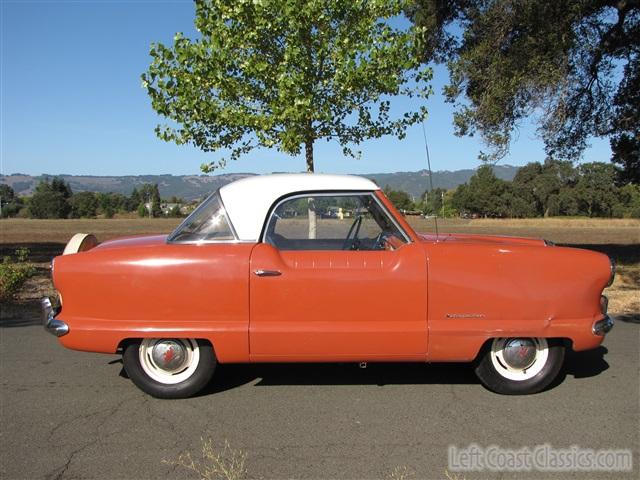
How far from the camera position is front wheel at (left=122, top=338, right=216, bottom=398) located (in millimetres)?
3656

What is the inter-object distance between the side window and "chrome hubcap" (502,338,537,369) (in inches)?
41.9

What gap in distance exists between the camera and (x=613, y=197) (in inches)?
3095

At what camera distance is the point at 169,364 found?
368 centimetres

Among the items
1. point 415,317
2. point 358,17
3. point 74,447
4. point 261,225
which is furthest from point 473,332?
point 358,17

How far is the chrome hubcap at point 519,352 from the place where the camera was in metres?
3.73

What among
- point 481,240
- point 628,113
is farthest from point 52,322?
point 628,113

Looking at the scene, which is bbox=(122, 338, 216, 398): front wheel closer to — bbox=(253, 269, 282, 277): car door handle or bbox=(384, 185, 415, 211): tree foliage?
bbox=(253, 269, 282, 277): car door handle

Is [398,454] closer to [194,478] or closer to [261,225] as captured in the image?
[194,478]

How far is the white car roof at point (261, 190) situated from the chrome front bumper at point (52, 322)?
4.35ft

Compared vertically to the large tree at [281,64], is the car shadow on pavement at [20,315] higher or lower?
lower

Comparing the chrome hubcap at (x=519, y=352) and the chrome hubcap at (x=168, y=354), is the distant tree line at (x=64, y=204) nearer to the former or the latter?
the chrome hubcap at (x=168, y=354)

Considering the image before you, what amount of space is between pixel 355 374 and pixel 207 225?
5.48 ft

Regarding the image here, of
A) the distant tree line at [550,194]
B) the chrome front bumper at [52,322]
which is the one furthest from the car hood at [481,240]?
the distant tree line at [550,194]

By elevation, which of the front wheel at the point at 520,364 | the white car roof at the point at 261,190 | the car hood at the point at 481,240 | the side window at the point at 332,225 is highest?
the white car roof at the point at 261,190
